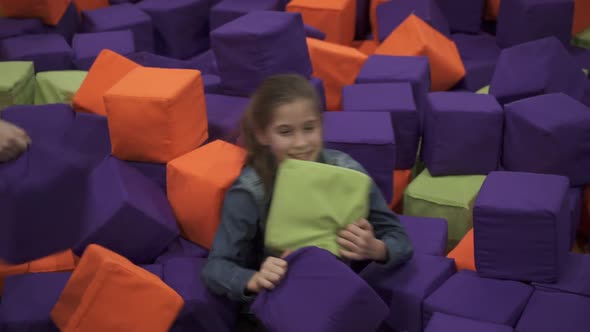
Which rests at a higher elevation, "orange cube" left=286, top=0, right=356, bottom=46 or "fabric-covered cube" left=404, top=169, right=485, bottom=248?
"orange cube" left=286, top=0, right=356, bottom=46

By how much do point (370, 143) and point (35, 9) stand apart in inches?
78.4

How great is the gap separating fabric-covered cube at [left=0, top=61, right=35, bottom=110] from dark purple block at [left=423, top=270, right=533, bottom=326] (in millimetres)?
1857

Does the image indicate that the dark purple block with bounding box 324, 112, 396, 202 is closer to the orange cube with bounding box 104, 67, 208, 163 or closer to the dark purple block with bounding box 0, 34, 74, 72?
the orange cube with bounding box 104, 67, 208, 163

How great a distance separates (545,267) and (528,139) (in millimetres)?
712

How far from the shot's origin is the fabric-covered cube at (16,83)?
281 cm

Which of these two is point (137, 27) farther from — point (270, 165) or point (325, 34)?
point (270, 165)

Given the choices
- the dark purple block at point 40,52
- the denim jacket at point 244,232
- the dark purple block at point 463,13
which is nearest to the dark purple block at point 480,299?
the denim jacket at point 244,232

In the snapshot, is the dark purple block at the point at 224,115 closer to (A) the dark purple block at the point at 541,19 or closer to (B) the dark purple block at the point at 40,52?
(B) the dark purple block at the point at 40,52

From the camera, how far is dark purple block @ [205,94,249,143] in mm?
2293

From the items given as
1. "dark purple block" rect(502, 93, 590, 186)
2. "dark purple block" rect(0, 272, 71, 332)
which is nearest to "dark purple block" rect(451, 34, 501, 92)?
"dark purple block" rect(502, 93, 590, 186)

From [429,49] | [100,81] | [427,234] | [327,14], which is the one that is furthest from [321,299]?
[327,14]

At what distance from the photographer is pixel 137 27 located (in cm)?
362

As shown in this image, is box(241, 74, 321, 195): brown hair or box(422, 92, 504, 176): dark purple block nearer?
box(241, 74, 321, 195): brown hair

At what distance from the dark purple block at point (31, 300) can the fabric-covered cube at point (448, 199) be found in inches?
44.6
